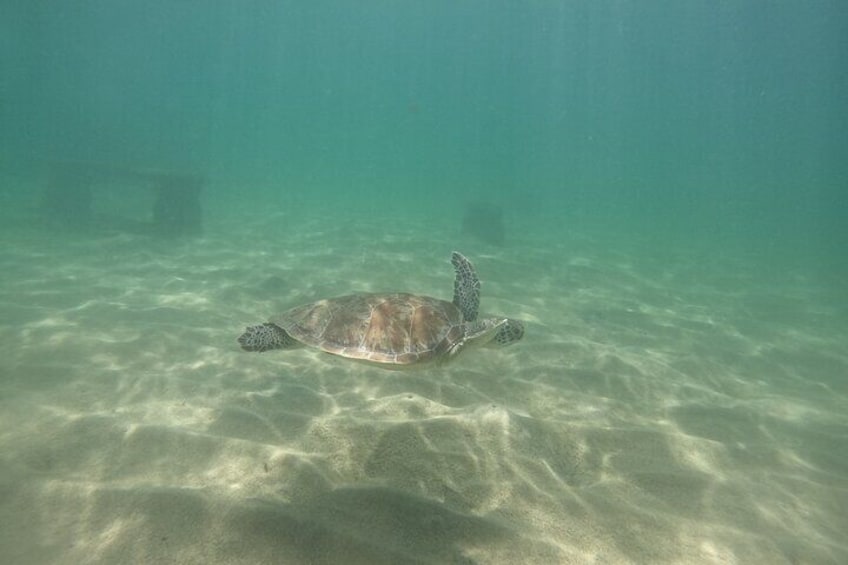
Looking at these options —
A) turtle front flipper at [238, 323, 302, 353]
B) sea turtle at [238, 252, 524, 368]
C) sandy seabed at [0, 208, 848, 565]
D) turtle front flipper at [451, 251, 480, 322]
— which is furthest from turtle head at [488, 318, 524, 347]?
turtle front flipper at [238, 323, 302, 353]

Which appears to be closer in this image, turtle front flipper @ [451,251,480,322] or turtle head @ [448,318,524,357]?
turtle head @ [448,318,524,357]

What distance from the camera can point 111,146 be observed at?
2311 centimetres

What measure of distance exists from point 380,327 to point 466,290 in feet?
5.33

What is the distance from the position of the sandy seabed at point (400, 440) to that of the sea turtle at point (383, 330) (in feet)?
2.82

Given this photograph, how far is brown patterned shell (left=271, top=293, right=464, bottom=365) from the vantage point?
4746 mm

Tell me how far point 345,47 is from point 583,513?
12366cm

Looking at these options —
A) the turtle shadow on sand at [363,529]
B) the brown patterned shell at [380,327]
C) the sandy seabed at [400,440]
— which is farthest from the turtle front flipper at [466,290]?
the turtle shadow on sand at [363,529]

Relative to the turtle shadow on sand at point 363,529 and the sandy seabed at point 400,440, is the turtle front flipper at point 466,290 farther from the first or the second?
the turtle shadow on sand at point 363,529

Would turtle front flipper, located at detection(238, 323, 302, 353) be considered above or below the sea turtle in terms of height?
below

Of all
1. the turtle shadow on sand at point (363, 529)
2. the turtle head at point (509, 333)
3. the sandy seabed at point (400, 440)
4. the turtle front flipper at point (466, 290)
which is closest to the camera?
the turtle shadow on sand at point (363, 529)

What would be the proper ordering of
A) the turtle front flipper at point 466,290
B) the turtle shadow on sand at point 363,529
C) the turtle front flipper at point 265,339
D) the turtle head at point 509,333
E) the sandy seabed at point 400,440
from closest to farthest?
the turtle shadow on sand at point 363,529 < the sandy seabed at point 400,440 < the turtle front flipper at point 265,339 < the turtle head at point 509,333 < the turtle front flipper at point 466,290

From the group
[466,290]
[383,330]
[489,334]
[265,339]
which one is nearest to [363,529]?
[383,330]

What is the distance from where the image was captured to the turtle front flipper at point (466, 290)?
590 cm

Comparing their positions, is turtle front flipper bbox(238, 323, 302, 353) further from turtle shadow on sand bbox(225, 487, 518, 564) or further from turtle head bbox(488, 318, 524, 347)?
turtle head bbox(488, 318, 524, 347)
